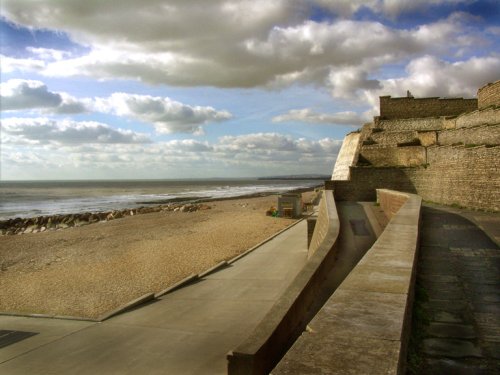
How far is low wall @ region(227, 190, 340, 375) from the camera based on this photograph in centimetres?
518

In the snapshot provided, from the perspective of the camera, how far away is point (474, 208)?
1565 cm

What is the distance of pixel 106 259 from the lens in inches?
819

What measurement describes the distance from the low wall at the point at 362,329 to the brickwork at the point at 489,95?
66.6 feet

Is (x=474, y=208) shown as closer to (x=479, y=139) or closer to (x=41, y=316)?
(x=479, y=139)

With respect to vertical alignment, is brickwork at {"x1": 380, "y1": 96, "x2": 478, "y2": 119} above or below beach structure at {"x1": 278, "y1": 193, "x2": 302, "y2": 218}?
above

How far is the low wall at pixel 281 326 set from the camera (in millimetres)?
5180

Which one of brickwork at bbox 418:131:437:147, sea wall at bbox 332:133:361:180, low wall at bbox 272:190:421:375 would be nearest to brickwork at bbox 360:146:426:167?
brickwork at bbox 418:131:437:147

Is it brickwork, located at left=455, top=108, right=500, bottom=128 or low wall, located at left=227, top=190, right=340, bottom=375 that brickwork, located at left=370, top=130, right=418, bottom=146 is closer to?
brickwork, located at left=455, top=108, right=500, bottom=128

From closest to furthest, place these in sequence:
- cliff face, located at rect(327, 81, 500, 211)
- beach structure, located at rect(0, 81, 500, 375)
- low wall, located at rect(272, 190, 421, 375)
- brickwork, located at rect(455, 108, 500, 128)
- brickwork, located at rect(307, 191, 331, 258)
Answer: low wall, located at rect(272, 190, 421, 375)
beach structure, located at rect(0, 81, 500, 375)
brickwork, located at rect(307, 191, 331, 258)
cliff face, located at rect(327, 81, 500, 211)
brickwork, located at rect(455, 108, 500, 128)

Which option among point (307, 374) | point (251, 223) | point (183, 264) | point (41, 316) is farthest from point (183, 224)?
point (307, 374)

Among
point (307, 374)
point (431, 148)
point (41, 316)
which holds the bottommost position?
point (41, 316)

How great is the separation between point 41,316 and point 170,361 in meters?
5.97

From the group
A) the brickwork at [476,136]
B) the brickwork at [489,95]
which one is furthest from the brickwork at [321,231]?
the brickwork at [489,95]

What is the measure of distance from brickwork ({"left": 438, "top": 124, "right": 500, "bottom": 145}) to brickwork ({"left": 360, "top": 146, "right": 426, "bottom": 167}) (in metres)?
1.72
